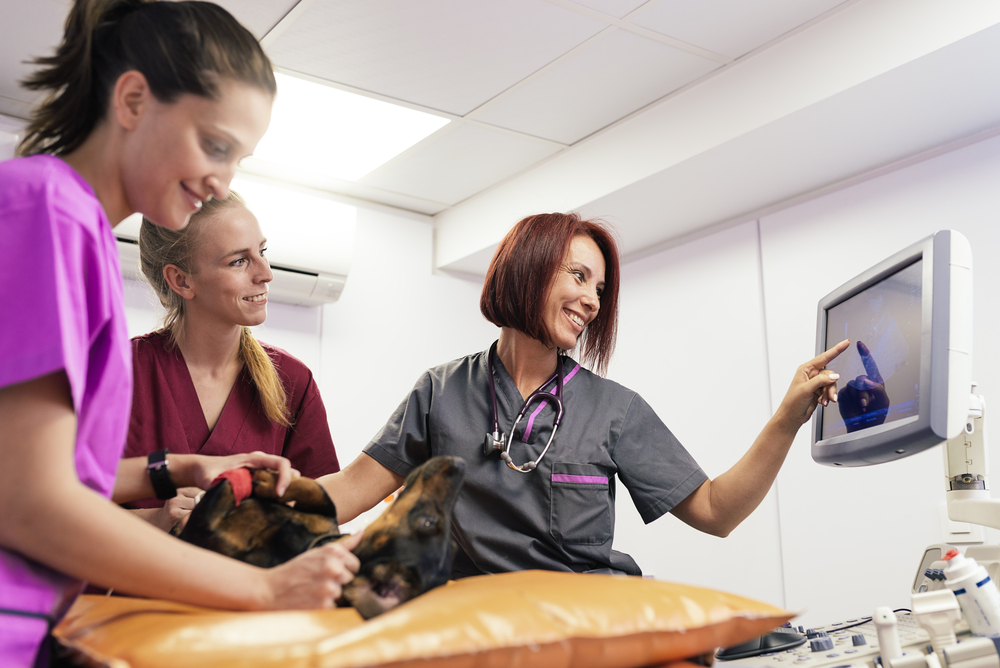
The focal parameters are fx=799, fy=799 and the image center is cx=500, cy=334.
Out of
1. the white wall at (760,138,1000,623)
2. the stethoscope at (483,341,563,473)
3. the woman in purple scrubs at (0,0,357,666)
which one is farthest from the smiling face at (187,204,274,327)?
the white wall at (760,138,1000,623)

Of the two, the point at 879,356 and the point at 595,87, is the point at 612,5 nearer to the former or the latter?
the point at 595,87

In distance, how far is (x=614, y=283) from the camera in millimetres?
1787

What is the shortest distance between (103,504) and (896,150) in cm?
269

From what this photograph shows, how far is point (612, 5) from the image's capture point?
2.36 metres

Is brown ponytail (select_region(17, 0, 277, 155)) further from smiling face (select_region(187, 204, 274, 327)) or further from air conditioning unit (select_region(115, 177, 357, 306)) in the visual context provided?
air conditioning unit (select_region(115, 177, 357, 306))

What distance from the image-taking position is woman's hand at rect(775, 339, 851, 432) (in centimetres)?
138

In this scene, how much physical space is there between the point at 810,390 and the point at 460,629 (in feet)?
2.81

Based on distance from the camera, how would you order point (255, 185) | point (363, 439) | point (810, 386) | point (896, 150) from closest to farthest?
point (810, 386)
point (896, 150)
point (255, 185)
point (363, 439)

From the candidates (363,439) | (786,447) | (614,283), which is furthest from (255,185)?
(786,447)

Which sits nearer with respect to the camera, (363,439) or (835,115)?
(835,115)

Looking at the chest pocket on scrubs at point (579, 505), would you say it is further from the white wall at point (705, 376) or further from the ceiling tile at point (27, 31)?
the ceiling tile at point (27, 31)

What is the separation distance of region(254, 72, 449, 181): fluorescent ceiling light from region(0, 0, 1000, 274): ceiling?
0.09 meters

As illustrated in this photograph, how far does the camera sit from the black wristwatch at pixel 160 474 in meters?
1.07

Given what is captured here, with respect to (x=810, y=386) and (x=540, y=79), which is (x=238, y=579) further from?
(x=540, y=79)
